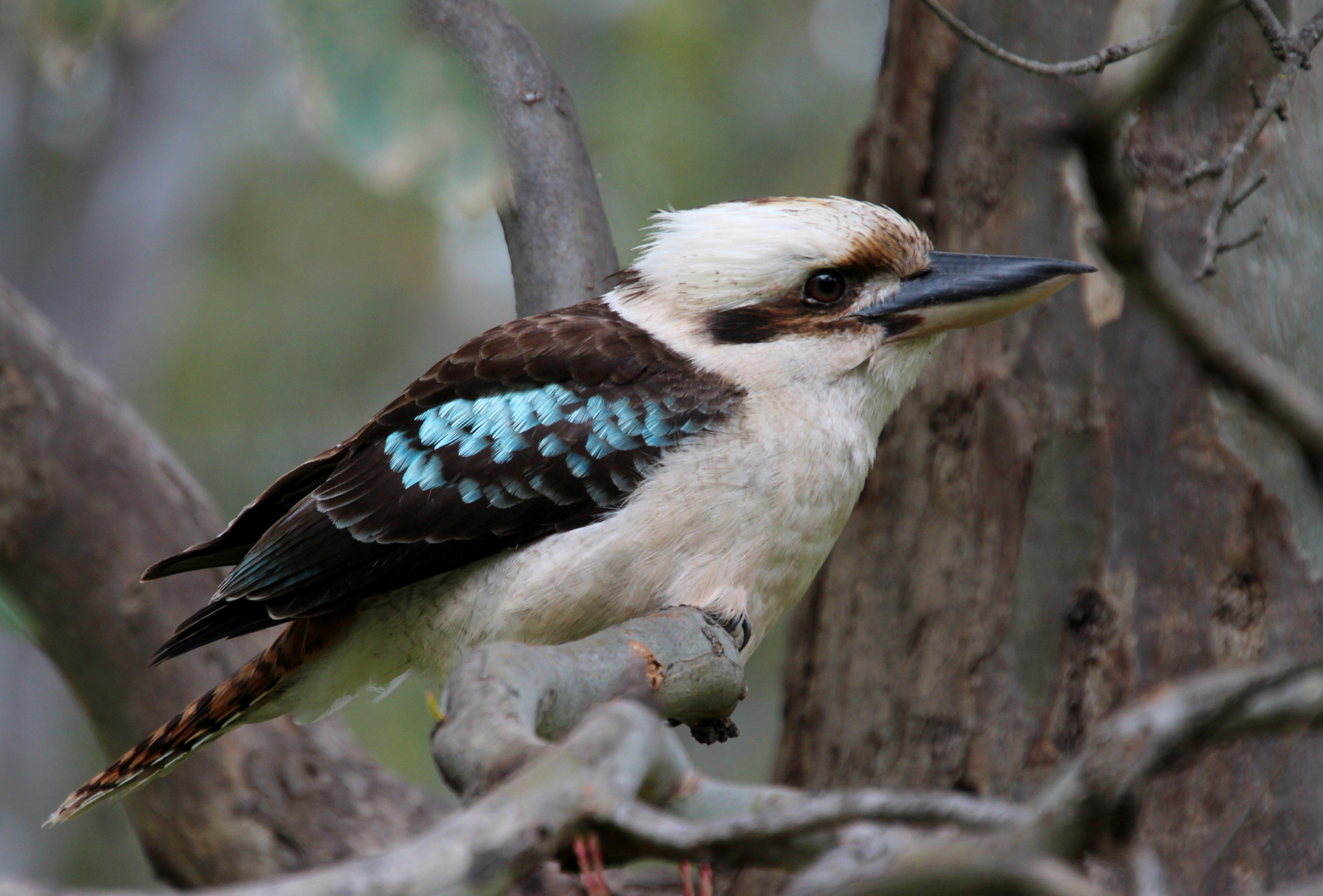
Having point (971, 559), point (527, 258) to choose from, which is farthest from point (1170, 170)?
point (527, 258)

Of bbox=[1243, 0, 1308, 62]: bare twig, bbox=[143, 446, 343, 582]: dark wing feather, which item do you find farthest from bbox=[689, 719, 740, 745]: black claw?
bbox=[1243, 0, 1308, 62]: bare twig

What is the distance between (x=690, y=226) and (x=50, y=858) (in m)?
6.06

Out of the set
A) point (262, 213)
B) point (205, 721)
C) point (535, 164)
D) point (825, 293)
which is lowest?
point (205, 721)

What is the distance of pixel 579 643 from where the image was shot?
5.54 feet

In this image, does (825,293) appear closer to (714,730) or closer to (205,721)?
(714,730)

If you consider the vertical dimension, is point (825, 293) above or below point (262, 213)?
below

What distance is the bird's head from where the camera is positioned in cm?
235

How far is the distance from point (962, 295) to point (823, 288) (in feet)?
0.84

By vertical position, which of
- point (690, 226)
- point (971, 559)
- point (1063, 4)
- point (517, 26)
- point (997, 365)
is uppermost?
point (517, 26)

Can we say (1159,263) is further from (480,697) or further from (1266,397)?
(480,697)

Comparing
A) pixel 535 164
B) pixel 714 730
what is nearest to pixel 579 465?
pixel 714 730

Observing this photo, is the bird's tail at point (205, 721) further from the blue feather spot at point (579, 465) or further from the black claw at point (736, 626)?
the black claw at point (736, 626)

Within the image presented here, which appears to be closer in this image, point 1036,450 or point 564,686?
point 564,686

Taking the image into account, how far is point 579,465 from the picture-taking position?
223 centimetres
